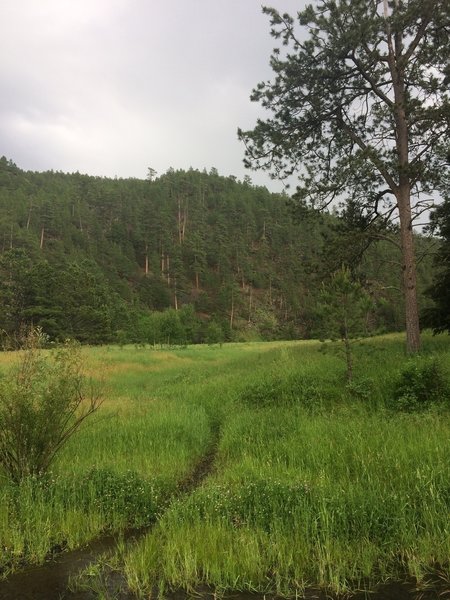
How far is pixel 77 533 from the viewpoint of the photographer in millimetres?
5027

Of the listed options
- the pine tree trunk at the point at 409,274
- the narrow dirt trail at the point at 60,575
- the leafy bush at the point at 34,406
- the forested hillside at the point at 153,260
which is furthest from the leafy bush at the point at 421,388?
the forested hillside at the point at 153,260

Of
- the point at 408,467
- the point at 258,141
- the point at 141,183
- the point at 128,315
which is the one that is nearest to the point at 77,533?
the point at 408,467

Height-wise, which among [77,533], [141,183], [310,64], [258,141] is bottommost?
[77,533]

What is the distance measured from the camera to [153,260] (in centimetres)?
9912

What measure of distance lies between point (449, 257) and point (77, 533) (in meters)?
14.3

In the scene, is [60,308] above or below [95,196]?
below

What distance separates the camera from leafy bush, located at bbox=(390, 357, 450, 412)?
361 inches

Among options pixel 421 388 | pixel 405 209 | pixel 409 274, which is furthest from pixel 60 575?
pixel 405 209

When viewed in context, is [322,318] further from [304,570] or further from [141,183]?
[141,183]

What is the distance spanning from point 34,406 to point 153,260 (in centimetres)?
9474

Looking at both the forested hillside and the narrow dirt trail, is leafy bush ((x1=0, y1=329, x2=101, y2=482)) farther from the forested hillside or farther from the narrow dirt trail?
the forested hillside

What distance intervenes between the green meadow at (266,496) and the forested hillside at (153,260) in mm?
37278

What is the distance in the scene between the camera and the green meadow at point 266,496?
162 inches

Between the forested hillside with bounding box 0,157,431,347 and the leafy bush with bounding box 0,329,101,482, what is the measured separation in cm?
4106
